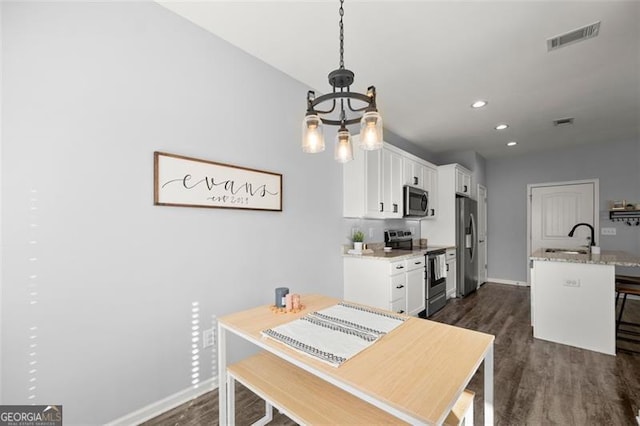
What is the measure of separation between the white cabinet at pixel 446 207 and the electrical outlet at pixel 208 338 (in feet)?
12.9

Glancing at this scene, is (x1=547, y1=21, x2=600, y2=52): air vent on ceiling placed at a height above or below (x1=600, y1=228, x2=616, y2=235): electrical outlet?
above

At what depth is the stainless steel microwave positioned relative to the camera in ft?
12.8

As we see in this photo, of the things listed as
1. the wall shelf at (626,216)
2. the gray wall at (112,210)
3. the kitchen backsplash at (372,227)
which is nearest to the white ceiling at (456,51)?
the gray wall at (112,210)

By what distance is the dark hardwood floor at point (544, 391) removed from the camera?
1.81 metres

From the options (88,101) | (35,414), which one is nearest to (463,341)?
(35,414)

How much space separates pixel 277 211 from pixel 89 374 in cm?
158

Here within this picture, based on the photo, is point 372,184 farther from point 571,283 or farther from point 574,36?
point 571,283

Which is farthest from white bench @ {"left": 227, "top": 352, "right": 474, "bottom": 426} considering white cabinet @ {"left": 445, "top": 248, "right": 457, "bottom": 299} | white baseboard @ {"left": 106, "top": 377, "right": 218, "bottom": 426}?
white cabinet @ {"left": 445, "top": 248, "right": 457, "bottom": 299}

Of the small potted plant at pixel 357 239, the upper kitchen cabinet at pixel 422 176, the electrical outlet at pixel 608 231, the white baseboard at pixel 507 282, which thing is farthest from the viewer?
the white baseboard at pixel 507 282

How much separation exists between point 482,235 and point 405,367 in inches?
219

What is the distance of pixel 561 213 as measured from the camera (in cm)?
531

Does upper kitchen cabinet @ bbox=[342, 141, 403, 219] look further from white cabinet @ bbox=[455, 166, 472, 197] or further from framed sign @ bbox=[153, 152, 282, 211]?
white cabinet @ bbox=[455, 166, 472, 197]

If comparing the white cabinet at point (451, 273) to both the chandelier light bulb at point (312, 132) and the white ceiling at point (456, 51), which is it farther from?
the chandelier light bulb at point (312, 132)

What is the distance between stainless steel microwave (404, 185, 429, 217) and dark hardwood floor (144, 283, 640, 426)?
1.67 m
